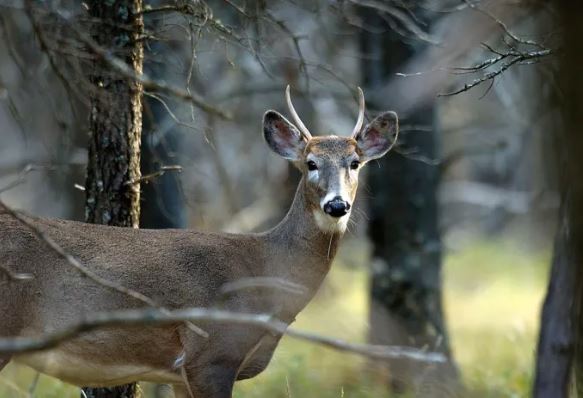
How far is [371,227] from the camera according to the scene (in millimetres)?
11703

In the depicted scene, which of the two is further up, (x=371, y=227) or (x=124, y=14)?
(x=124, y=14)

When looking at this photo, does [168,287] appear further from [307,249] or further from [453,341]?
[453,341]

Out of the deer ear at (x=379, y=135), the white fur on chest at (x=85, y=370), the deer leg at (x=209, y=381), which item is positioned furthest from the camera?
the deer ear at (x=379, y=135)

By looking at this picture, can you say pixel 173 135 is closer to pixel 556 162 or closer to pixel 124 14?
pixel 124 14

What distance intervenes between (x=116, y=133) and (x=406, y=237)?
486cm

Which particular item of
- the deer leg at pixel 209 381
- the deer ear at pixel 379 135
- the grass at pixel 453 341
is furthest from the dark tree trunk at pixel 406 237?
the deer leg at pixel 209 381

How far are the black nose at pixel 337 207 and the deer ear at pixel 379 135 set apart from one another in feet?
3.43

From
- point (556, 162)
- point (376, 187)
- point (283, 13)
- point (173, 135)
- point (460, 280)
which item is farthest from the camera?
point (460, 280)

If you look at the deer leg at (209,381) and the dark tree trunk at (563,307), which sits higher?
the dark tree trunk at (563,307)

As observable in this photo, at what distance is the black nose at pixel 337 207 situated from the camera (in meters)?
6.82

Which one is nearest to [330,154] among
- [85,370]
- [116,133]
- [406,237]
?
[116,133]

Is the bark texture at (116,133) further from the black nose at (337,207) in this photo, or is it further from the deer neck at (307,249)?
the black nose at (337,207)

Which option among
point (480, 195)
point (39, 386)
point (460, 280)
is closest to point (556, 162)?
point (39, 386)

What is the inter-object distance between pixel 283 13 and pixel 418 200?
270 inches
